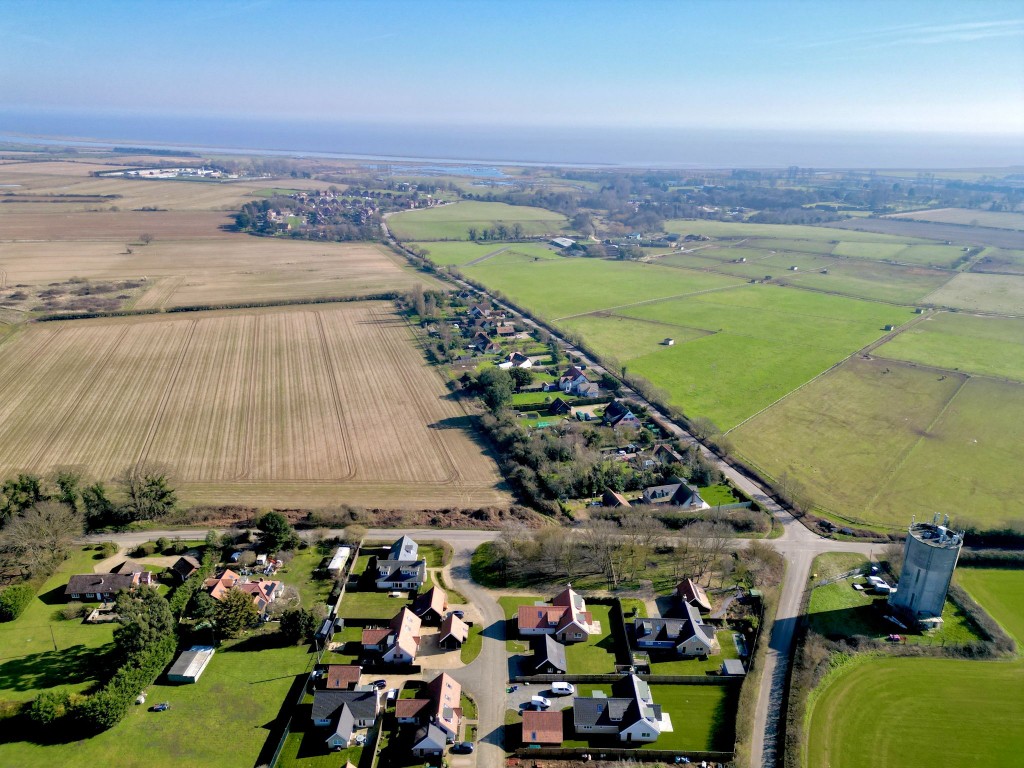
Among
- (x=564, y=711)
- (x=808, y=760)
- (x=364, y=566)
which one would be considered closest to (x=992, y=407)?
(x=808, y=760)

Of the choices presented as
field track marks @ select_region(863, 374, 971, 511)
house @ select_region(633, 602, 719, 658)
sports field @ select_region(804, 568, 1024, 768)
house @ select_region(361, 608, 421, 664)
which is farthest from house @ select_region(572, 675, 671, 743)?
field track marks @ select_region(863, 374, 971, 511)

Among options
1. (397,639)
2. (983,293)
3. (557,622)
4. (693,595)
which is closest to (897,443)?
(693,595)

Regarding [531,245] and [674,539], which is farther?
[531,245]

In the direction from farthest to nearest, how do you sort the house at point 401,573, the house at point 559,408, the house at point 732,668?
the house at point 559,408, the house at point 401,573, the house at point 732,668

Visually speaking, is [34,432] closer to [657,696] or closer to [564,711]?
[564,711]

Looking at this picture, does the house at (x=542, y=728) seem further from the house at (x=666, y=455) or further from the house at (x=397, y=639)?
the house at (x=666, y=455)

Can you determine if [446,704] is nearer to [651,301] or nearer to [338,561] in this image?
[338,561]

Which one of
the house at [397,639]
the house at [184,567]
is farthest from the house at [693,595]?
the house at [184,567]
